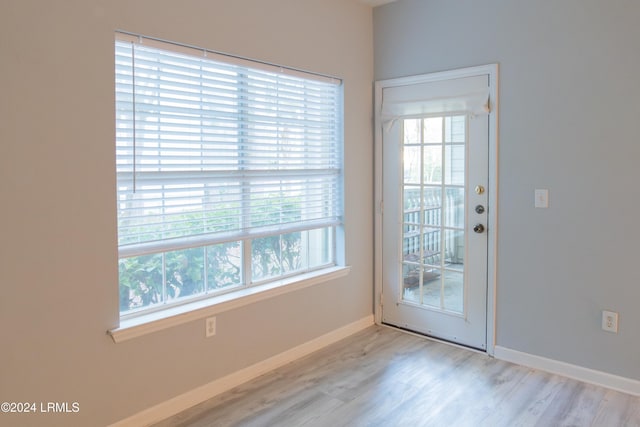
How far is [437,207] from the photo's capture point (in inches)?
142

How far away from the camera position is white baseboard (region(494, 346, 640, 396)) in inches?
110

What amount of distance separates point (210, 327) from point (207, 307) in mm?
134

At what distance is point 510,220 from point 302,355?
1.72 metres

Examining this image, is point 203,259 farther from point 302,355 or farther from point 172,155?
point 302,355

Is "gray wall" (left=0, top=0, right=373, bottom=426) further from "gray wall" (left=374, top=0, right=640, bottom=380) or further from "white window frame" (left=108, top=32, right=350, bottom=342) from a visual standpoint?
"gray wall" (left=374, top=0, right=640, bottom=380)

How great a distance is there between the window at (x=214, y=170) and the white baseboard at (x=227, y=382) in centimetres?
52

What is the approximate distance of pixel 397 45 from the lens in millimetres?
3719

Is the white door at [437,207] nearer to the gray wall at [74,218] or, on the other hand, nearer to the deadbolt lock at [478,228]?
the deadbolt lock at [478,228]

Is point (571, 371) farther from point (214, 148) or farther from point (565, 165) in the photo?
point (214, 148)

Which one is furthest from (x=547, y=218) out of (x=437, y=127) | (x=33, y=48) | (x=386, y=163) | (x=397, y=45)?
(x=33, y=48)

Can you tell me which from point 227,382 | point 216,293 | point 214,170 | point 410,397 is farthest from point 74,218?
point 410,397

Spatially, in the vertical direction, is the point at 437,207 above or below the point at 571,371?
above

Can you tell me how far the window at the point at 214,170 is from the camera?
2.44 meters

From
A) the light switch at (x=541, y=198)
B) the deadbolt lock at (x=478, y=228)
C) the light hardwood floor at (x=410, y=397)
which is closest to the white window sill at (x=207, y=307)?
the light hardwood floor at (x=410, y=397)
